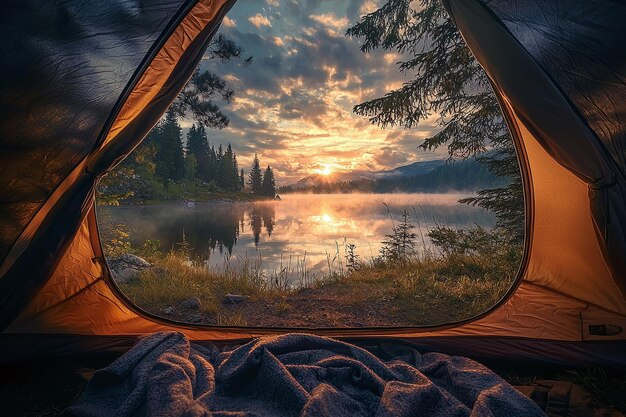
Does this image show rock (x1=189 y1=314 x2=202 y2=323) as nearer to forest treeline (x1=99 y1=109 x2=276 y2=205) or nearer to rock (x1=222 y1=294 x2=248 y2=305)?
rock (x1=222 y1=294 x2=248 y2=305)

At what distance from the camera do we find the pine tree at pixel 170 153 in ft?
84.3

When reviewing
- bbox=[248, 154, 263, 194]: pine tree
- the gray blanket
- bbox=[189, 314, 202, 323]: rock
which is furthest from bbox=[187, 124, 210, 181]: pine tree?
the gray blanket

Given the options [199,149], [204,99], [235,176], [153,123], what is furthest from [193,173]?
[153,123]

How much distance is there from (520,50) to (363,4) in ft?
12.9

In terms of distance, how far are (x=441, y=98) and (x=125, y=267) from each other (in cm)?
578

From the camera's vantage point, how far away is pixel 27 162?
142 centimetres

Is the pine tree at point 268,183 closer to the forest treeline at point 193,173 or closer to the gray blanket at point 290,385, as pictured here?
the forest treeline at point 193,173

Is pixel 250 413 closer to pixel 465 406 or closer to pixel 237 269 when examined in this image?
pixel 465 406

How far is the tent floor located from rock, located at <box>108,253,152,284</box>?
289 cm

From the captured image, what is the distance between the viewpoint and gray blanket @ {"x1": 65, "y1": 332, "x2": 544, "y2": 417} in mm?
1156

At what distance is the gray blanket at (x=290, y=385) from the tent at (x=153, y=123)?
40cm

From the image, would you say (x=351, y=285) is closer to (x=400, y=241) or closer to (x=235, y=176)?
(x=400, y=241)

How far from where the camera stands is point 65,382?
5.31 ft

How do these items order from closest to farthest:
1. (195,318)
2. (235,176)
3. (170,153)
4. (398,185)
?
(195,318) < (170,153) < (235,176) < (398,185)
